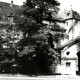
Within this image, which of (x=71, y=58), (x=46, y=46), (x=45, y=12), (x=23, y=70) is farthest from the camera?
(x=71, y=58)

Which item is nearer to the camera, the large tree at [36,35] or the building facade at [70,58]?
the large tree at [36,35]

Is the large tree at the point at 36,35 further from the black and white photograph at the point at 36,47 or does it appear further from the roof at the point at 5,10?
the roof at the point at 5,10

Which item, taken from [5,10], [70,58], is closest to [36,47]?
[70,58]

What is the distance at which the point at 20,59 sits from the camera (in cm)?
5031

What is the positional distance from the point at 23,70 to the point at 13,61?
422 cm

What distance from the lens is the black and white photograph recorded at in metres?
45.7

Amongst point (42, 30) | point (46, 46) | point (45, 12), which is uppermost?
point (45, 12)

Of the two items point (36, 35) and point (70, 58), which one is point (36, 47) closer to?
point (36, 35)

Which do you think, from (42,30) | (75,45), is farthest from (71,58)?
(42,30)

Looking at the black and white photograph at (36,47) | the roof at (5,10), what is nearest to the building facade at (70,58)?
the black and white photograph at (36,47)

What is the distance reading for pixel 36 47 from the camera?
151 feet

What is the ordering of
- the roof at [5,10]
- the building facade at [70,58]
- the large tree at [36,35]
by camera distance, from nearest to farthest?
the large tree at [36,35]
the building facade at [70,58]
the roof at [5,10]

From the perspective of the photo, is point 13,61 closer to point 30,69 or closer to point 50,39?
point 30,69

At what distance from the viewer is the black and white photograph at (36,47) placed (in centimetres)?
4574
